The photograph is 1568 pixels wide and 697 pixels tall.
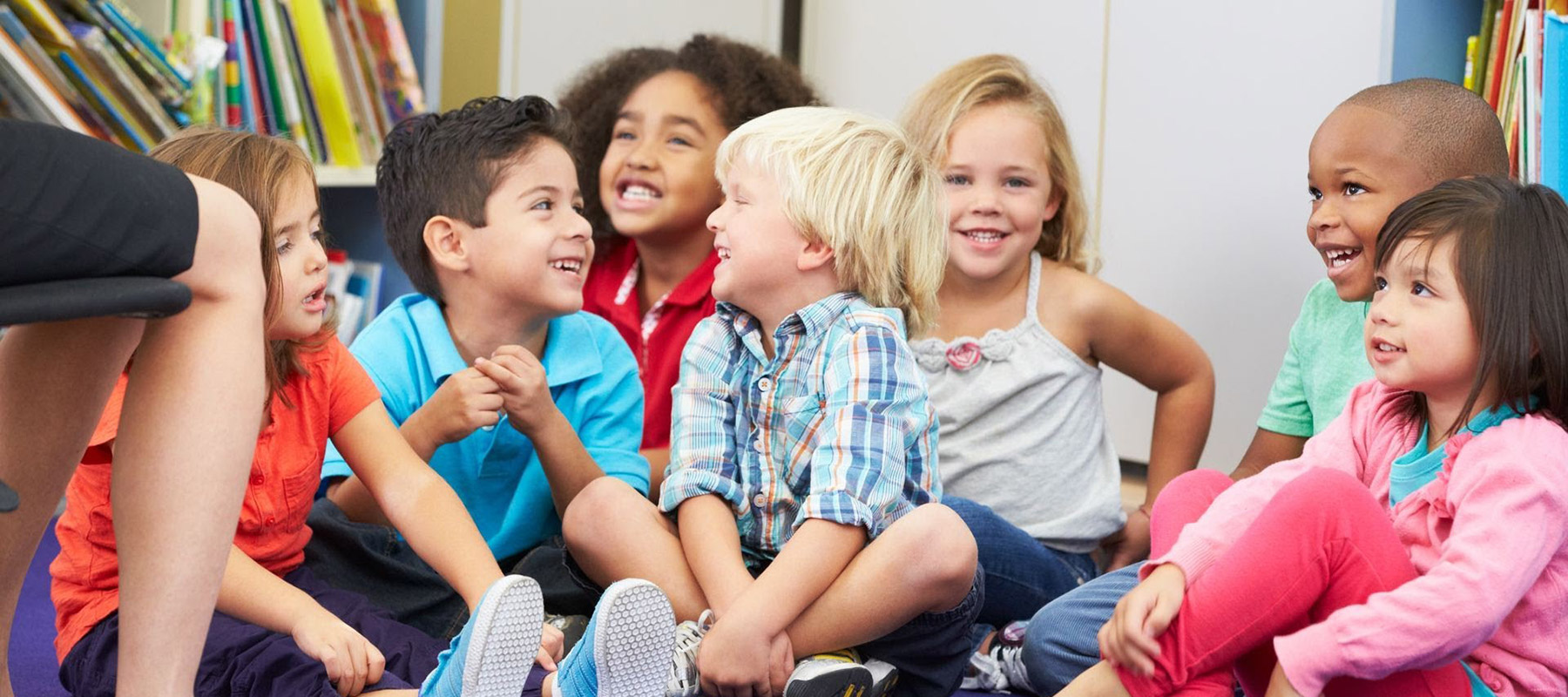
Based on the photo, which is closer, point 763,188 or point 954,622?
point 954,622

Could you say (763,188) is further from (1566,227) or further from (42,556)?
(42,556)

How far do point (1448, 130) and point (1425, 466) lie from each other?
1.46 ft

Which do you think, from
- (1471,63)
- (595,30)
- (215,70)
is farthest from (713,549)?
(595,30)

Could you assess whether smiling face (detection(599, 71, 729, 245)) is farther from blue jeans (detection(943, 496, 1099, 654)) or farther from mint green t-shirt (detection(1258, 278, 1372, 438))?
mint green t-shirt (detection(1258, 278, 1372, 438))

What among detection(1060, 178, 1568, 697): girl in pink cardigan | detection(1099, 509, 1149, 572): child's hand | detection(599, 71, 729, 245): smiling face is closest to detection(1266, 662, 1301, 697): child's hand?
detection(1060, 178, 1568, 697): girl in pink cardigan

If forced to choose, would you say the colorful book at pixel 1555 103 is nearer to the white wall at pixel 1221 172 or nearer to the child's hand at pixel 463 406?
the white wall at pixel 1221 172

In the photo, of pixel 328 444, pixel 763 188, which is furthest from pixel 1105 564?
pixel 328 444

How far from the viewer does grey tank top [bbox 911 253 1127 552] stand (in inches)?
Result: 65.0

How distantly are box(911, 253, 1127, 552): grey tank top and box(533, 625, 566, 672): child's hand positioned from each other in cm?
62

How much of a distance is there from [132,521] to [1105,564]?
3.87 ft

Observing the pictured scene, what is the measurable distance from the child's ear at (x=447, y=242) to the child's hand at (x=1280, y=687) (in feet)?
3.12

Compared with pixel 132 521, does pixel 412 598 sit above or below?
below

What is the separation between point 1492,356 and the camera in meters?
1.01

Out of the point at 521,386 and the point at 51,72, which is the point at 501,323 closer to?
the point at 521,386
